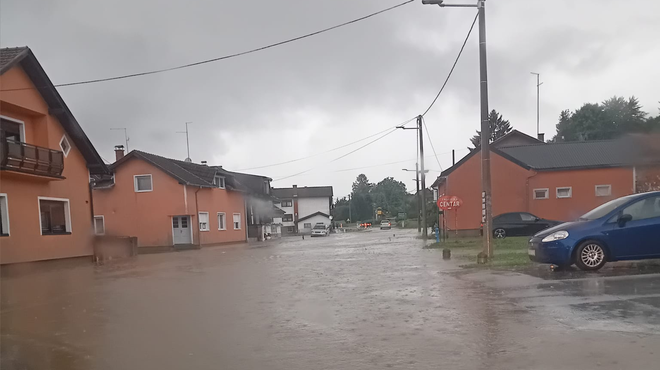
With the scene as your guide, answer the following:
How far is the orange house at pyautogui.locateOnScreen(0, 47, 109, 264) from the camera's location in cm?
1711

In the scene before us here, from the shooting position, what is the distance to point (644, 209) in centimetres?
999

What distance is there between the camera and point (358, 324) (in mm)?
6898

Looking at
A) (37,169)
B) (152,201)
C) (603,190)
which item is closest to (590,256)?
(37,169)

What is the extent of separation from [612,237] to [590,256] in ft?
1.84

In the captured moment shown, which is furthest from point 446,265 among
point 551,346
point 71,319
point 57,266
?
point 57,266

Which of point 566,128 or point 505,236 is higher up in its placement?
point 566,128

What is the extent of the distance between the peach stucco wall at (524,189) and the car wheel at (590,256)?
1980 centimetres

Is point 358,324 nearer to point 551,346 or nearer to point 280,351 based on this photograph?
point 280,351

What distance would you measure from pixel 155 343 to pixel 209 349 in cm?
92

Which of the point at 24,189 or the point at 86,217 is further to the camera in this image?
the point at 86,217

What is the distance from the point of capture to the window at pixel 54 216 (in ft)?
63.7

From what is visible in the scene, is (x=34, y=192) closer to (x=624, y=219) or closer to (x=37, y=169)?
(x=37, y=169)

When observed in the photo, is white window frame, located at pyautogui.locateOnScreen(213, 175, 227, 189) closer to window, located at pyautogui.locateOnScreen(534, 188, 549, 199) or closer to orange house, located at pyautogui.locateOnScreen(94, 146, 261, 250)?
orange house, located at pyautogui.locateOnScreen(94, 146, 261, 250)

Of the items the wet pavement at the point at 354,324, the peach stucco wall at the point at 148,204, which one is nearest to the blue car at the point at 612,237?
the wet pavement at the point at 354,324
